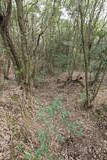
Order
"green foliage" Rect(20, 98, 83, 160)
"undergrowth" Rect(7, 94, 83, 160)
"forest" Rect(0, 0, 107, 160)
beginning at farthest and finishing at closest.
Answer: "forest" Rect(0, 0, 107, 160) < "green foliage" Rect(20, 98, 83, 160) < "undergrowth" Rect(7, 94, 83, 160)

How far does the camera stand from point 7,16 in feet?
20.0

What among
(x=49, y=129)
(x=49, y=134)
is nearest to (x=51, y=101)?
(x=49, y=129)

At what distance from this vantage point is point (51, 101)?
340 inches

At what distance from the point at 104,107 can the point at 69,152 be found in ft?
11.1

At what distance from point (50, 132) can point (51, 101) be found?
385 centimetres

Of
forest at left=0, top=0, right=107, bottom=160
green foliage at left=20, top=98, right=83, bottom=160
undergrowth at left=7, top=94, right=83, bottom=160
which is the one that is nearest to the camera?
undergrowth at left=7, top=94, right=83, bottom=160

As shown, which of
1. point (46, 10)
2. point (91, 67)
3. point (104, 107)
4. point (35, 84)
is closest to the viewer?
point (104, 107)

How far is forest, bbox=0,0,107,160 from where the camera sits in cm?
426

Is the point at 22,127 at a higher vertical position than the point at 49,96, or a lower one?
higher

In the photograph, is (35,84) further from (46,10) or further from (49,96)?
(46,10)

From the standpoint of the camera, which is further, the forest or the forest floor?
the forest

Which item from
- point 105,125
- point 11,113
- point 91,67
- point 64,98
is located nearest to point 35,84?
point 64,98

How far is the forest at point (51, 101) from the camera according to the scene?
4258mm

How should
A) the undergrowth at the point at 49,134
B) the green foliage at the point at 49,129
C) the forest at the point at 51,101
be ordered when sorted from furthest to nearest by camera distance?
the forest at the point at 51,101
the green foliage at the point at 49,129
the undergrowth at the point at 49,134
